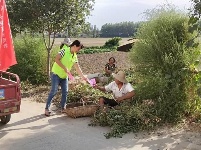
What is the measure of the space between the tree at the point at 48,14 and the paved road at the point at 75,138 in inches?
151

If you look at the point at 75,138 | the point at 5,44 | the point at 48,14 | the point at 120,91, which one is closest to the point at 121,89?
the point at 120,91

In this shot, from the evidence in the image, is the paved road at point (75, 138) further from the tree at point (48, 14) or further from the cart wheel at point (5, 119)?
the tree at point (48, 14)

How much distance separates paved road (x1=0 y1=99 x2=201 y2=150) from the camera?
19.7ft

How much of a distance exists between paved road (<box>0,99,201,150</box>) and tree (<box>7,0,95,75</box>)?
12.6ft

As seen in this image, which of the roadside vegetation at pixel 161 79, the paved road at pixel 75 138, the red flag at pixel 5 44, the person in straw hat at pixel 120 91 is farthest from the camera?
the red flag at pixel 5 44

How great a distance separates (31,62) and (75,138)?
5.40 metres

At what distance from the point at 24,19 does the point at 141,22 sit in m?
3.91

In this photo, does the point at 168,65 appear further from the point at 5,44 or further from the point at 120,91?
the point at 5,44

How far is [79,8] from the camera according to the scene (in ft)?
35.0

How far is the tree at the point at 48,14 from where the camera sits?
10148mm

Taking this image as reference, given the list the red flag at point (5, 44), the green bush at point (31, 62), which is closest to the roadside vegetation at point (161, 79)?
the red flag at point (5, 44)

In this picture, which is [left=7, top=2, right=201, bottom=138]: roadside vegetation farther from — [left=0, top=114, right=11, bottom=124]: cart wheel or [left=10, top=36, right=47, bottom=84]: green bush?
[left=10, top=36, right=47, bottom=84]: green bush

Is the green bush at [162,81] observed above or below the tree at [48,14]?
below

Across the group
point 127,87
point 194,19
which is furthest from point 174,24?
point 194,19
